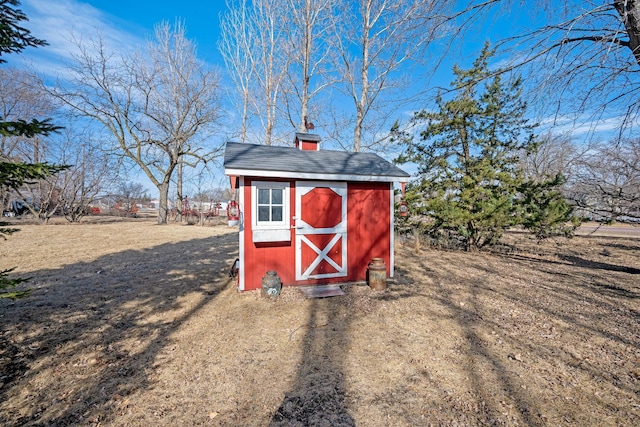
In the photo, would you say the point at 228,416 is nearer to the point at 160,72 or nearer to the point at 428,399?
the point at 428,399

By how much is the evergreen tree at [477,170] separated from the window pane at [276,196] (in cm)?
612

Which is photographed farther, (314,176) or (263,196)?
(314,176)

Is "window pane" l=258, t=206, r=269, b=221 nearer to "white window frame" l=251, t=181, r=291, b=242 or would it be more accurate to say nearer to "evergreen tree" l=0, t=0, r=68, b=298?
"white window frame" l=251, t=181, r=291, b=242

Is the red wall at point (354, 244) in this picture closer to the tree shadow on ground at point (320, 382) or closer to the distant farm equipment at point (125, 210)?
the tree shadow on ground at point (320, 382)

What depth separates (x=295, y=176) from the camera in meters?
5.66

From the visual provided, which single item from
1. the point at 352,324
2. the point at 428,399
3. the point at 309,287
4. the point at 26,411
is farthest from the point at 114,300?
the point at 428,399

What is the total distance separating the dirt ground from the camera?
2.54m

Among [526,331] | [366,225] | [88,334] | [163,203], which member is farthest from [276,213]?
[163,203]

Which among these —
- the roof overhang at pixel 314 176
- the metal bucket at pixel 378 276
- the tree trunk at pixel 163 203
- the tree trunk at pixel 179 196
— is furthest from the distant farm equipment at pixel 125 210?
the metal bucket at pixel 378 276

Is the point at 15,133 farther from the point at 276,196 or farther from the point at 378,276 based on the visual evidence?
the point at 378,276

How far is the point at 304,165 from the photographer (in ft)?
19.5

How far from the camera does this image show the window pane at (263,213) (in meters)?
5.65

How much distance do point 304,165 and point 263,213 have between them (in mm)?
1326

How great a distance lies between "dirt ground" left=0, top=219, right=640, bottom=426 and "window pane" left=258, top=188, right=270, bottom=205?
1.84 meters
